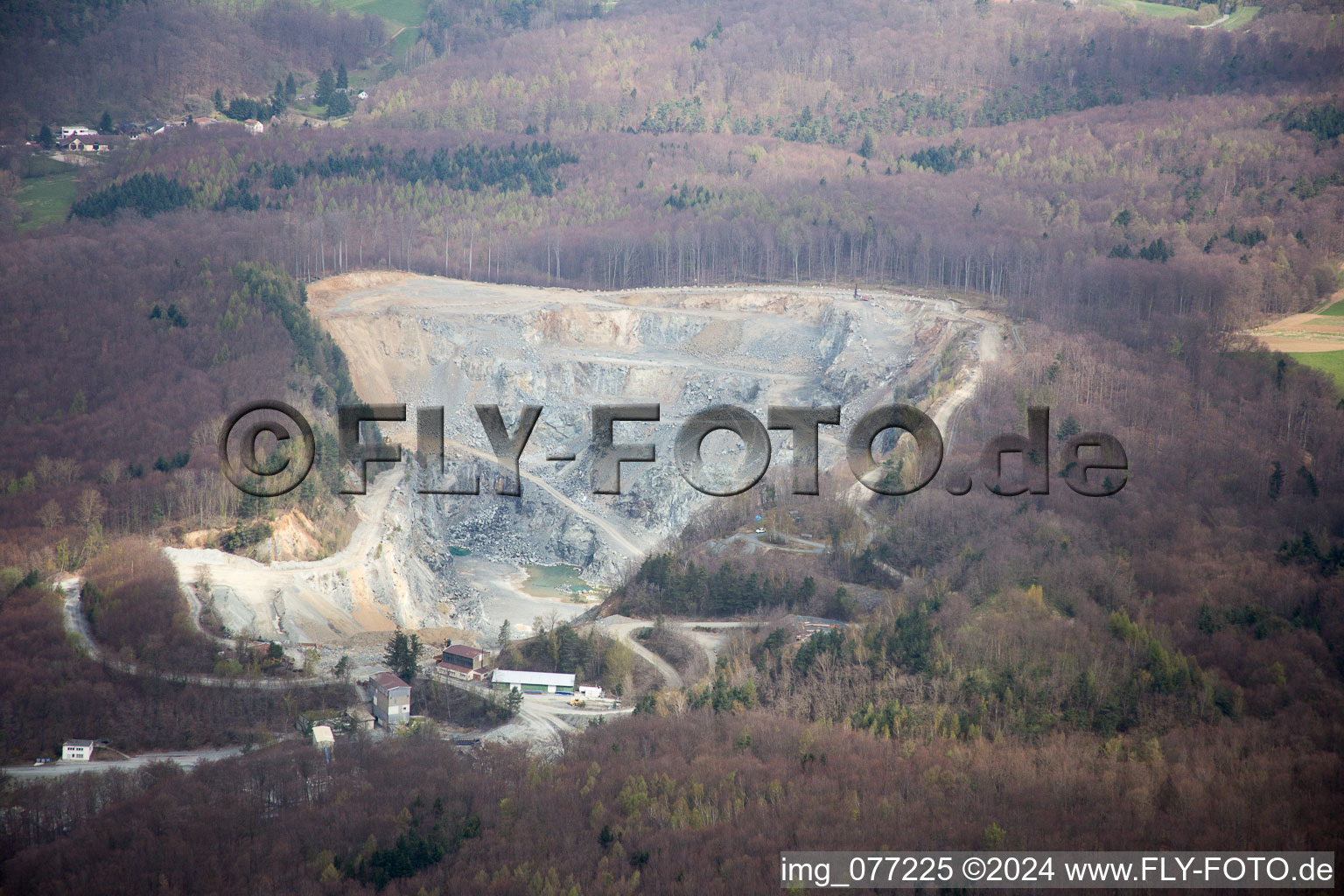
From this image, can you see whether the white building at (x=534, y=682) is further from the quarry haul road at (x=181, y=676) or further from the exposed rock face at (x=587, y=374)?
the exposed rock face at (x=587, y=374)

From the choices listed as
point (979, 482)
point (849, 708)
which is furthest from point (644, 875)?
point (979, 482)

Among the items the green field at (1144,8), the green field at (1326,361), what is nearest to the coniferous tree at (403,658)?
the green field at (1326,361)

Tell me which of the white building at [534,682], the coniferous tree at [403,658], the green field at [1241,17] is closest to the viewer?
the white building at [534,682]

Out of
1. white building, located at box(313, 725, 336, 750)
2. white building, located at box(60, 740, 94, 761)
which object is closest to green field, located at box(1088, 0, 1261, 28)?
white building, located at box(313, 725, 336, 750)

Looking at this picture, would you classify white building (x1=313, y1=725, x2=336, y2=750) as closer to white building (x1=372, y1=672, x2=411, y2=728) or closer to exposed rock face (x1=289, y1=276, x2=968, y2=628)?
white building (x1=372, y1=672, x2=411, y2=728)

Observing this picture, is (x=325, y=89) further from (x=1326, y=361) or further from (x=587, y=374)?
(x=1326, y=361)

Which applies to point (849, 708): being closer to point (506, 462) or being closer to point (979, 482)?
point (979, 482)
